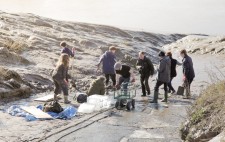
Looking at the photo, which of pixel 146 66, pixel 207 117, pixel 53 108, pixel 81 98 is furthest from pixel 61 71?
pixel 207 117

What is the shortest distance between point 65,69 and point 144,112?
3.16 meters

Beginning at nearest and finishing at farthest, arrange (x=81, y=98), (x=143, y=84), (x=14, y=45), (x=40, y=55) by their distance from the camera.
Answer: (x=81, y=98) < (x=143, y=84) < (x=14, y=45) < (x=40, y=55)

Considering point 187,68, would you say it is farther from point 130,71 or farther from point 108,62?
point 108,62

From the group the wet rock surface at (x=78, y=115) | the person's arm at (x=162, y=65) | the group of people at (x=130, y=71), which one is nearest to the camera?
the wet rock surface at (x=78, y=115)

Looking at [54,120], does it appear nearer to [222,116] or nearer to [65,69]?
[65,69]

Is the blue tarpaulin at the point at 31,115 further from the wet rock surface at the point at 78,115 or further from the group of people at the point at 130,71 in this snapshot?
the group of people at the point at 130,71

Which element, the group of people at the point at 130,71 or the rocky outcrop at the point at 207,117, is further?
the group of people at the point at 130,71

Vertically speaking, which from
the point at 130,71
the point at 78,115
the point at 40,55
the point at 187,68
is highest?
the point at 40,55

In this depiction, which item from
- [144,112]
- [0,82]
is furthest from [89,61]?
[144,112]

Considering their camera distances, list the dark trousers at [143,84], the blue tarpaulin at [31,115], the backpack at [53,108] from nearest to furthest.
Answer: the blue tarpaulin at [31,115] → the backpack at [53,108] → the dark trousers at [143,84]

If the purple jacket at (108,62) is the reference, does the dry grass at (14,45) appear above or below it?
above

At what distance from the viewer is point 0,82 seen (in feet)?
53.5

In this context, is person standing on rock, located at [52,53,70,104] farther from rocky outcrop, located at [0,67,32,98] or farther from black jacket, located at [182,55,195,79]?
black jacket, located at [182,55,195,79]

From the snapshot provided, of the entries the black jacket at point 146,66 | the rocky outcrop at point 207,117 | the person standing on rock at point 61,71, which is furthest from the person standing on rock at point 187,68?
the rocky outcrop at point 207,117
